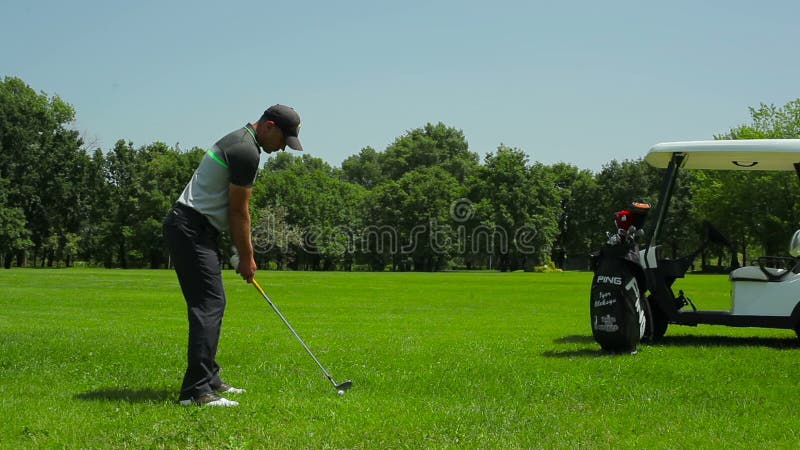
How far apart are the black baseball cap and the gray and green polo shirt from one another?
23 cm

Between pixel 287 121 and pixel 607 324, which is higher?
pixel 287 121

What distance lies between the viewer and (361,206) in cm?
11600

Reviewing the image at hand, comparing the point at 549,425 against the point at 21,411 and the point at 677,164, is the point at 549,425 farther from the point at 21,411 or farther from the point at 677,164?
the point at 677,164

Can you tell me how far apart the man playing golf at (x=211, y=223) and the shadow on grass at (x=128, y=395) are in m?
0.39

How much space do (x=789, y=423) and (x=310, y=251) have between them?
→ 351 feet

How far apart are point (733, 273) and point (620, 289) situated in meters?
2.83

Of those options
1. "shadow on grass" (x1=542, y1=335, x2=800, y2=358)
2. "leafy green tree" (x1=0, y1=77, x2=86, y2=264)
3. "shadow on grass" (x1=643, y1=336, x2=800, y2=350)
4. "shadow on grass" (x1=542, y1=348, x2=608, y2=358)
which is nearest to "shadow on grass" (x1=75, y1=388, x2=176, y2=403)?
"shadow on grass" (x1=542, y1=348, x2=608, y2=358)

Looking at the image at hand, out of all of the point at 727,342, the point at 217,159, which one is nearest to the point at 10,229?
the point at 727,342

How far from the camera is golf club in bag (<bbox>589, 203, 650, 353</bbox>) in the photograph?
1059cm

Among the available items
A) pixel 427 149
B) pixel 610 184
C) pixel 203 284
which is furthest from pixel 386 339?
pixel 427 149

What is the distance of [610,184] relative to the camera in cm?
10419

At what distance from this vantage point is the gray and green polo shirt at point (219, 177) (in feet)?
22.7

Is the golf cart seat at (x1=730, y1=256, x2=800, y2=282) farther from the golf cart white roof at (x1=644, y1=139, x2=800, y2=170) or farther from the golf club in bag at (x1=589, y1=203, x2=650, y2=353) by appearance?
the golf club in bag at (x1=589, y1=203, x2=650, y2=353)

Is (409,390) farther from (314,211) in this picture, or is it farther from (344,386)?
(314,211)
